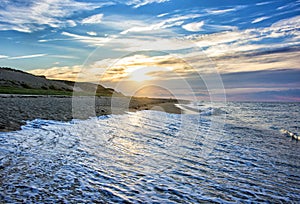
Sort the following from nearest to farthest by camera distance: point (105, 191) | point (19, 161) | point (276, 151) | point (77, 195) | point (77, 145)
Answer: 1. point (77, 195)
2. point (105, 191)
3. point (19, 161)
4. point (77, 145)
5. point (276, 151)

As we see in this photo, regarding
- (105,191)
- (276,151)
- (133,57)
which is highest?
(133,57)

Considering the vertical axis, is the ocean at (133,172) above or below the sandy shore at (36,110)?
below

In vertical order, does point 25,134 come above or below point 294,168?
above

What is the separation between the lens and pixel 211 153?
13.0 metres

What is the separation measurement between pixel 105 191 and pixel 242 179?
204 inches

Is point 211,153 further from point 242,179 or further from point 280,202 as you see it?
point 280,202

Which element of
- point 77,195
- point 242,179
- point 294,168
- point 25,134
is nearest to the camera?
point 77,195

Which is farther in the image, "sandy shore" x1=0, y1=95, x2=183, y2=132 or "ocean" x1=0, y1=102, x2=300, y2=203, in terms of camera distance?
"sandy shore" x1=0, y1=95, x2=183, y2=132

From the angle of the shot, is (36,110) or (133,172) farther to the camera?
(36,110)

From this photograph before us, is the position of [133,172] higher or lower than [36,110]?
lower

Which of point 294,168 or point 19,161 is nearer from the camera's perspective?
point 19,161

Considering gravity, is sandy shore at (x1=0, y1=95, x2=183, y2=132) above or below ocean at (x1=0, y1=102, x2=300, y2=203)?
above

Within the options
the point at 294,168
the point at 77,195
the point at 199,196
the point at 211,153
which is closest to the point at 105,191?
the point at 77,195

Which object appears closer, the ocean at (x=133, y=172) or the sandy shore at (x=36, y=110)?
the ocean at (x=133, y=172)
